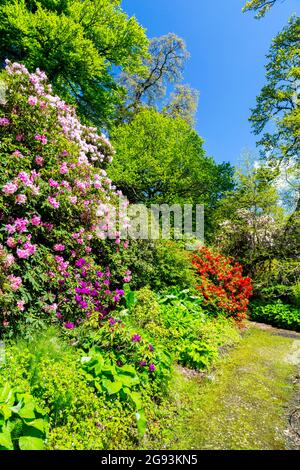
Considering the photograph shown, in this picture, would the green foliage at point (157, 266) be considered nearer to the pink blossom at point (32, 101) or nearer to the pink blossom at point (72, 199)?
the pink blossom at point (72, 199)

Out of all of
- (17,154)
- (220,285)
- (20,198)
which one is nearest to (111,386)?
(20,198)

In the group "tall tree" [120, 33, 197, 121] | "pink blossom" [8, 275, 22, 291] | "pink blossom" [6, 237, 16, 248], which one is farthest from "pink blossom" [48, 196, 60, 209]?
"tall tree" [120, 33, 197, 121]

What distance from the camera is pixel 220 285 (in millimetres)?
8211

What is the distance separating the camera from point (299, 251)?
36.7ft

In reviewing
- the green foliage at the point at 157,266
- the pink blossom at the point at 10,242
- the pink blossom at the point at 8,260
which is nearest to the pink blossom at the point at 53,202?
the pink blossom at the point at 10,242

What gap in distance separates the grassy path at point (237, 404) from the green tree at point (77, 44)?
1042 centimetres

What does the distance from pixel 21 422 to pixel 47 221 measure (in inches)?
123

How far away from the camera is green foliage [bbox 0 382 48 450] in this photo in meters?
2.27

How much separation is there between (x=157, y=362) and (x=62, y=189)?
3013 millimetres

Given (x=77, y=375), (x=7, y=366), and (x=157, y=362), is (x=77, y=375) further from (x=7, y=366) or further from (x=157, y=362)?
(x=157, y=362)

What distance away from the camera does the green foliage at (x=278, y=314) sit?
350 inches

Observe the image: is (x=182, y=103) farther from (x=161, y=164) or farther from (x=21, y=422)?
(x=21, y=422)

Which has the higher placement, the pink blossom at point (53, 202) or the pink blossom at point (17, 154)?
the pink blossom at point (17, 154)

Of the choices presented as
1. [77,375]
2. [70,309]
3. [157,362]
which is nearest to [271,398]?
[157,362]
